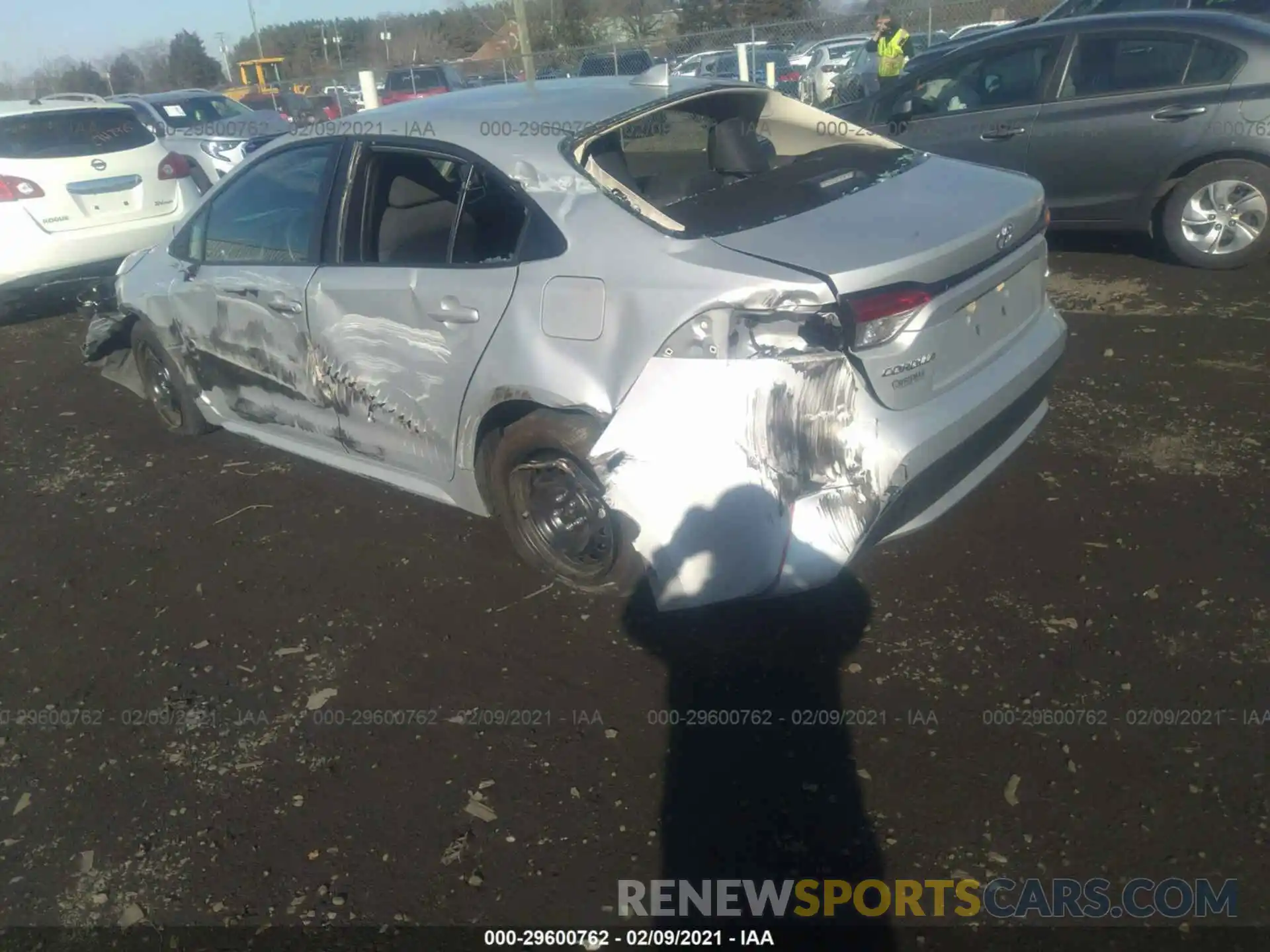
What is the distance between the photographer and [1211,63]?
6.36 m

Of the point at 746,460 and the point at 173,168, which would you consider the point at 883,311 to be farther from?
the point at 173,168

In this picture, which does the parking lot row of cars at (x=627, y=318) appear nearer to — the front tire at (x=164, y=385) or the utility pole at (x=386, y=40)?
the front tire at (x=164, y=385)

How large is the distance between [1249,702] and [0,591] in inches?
180

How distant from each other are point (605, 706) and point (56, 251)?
6.59 meters

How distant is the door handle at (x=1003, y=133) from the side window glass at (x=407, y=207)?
4871 millimetres

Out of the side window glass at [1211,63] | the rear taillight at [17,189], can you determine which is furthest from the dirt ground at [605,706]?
the rear taillight at [17,189]

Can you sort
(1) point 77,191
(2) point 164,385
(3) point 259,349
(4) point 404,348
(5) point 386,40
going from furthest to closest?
1. (5) point 386,40
2. (1) point 77,191
3. (2) point 164,385
4. (3) point 259,349
5. (4) point 404,348

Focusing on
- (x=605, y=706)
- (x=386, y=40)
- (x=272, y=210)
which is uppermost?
(x=386, y=40)

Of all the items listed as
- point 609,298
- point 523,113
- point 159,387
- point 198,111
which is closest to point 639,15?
point 198,111

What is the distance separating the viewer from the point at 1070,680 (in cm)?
299

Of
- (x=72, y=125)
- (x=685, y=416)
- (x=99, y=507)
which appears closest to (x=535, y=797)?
(x=685, y=416)

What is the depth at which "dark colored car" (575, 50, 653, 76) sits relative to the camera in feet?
70.5

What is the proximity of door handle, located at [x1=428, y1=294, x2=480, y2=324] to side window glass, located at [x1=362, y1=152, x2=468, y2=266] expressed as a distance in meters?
0.25

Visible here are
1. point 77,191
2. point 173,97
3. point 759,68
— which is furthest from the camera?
Result: point 759,68
